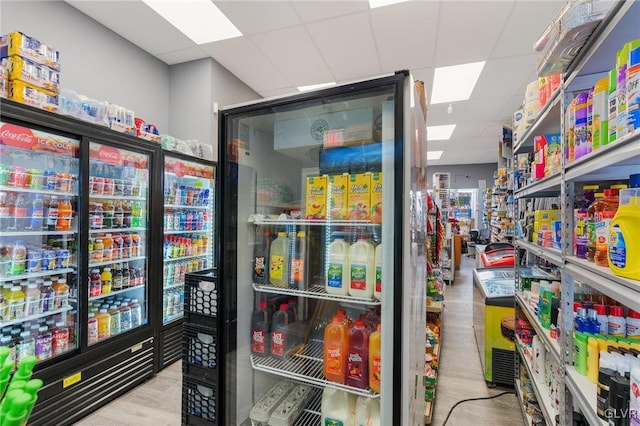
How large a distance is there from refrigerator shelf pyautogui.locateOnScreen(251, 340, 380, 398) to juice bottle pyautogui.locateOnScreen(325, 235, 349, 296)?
431 millimetres

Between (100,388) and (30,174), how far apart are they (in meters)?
1.70

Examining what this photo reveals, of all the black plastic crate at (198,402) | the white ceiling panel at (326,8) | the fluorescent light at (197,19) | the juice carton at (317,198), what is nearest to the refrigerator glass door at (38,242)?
the black plastic crate at (198,402)

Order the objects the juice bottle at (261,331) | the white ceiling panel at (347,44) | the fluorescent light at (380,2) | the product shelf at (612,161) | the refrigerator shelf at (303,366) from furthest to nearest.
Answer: the white ceiling panel at (347,44) < the fluorescent light at (380,2) < the juice bottle at (261,331) < the refrigerator shelf at (303,366) < the product shelf at (612,161)

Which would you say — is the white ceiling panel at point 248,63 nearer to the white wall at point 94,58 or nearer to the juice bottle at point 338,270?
the white wall at point 94,58

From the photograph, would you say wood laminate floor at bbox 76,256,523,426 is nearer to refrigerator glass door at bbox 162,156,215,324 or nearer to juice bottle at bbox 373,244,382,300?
refrigerator glass door at bbox 162,156,215,324

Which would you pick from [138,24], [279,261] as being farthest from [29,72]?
[279,261]

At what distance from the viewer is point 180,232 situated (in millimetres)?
3568

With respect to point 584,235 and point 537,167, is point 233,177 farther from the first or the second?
point 537,167

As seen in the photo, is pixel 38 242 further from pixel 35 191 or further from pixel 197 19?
pixel 197 19

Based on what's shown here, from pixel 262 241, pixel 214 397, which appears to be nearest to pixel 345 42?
pixel 262 241

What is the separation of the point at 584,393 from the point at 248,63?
4.64m

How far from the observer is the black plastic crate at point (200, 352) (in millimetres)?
1709

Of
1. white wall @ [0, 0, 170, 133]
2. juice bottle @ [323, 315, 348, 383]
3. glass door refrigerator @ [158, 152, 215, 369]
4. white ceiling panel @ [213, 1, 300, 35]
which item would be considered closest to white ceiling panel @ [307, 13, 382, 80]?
white ceiling panel @ [213, 1, 300, 35]

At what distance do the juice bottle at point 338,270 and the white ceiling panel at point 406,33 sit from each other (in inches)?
109
